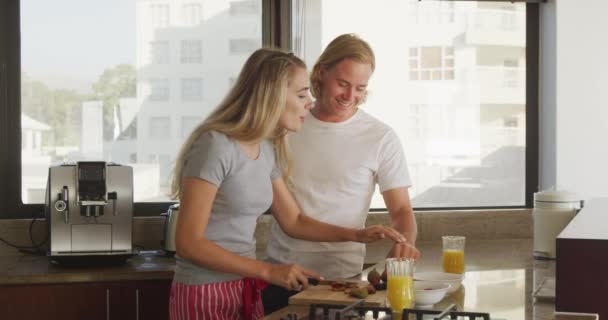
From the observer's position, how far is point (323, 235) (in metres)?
2.70

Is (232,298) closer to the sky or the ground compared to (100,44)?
closer to the ground

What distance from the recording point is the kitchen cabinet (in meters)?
3.28

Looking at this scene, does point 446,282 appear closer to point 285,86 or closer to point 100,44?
point 285,86

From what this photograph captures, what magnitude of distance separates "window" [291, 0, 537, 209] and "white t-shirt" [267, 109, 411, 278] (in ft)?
4.50

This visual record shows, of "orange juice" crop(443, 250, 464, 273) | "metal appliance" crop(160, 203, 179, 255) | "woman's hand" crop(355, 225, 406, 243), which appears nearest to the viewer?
"woman's hand" crop(355, 225, 406, 243)

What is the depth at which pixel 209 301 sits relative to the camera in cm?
244

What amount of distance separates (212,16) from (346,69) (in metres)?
1.49

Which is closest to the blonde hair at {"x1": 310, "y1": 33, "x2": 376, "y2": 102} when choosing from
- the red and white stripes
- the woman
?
the woman

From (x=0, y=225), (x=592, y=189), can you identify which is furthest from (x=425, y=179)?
(x=0, y=225)

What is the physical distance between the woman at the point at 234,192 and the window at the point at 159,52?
5.30 ft

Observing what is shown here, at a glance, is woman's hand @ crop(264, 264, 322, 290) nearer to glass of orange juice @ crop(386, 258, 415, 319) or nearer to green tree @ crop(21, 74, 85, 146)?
glass of orange juice @ crop(386, 258, 415, 319)

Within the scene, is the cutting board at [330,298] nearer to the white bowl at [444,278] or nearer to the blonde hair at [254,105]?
the white bowl at [444,278]

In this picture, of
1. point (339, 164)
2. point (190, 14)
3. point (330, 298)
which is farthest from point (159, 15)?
point (330, 298)

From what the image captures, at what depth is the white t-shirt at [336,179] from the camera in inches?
111
